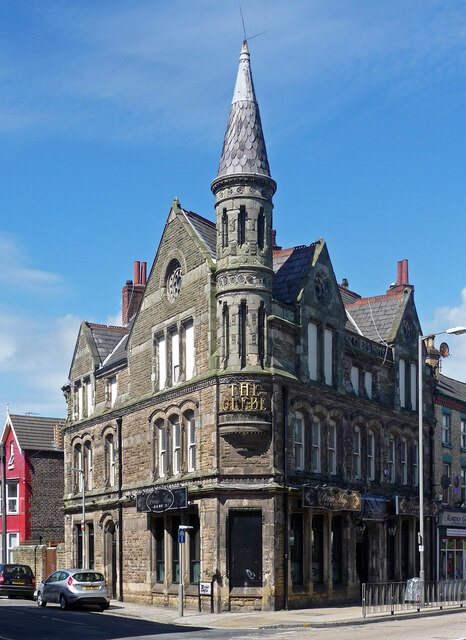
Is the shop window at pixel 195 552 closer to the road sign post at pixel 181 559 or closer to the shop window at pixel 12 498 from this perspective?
the road sign post at pixel 181 559

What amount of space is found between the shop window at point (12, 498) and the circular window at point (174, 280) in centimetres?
2765

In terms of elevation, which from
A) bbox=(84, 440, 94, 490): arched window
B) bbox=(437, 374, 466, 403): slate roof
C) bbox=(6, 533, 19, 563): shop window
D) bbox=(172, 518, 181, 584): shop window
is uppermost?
bbox=(437, 374, 466, 403): slate roof

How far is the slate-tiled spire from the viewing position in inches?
1363

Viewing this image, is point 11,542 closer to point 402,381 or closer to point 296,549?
point 402,381

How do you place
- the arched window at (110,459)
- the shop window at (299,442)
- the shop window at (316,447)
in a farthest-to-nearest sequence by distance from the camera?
1. the arched window at (110,459)
2. the shop window at (316,447)
3. the shop window at (299,442)

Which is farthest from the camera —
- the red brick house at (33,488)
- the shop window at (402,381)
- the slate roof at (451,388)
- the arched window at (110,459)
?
the red brick house at (33,488)

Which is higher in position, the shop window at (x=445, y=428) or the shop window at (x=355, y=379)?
the shop window at (x=355, y=379)

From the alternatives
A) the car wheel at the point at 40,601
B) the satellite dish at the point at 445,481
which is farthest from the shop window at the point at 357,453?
the car wheel at the point at 40,601

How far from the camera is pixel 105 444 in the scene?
43.9 meters

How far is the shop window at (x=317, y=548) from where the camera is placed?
35.8 meters

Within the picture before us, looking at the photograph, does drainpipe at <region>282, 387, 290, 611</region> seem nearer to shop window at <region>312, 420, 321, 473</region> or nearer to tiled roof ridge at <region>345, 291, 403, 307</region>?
shop window at <region>312, 420, 321, 473</region>

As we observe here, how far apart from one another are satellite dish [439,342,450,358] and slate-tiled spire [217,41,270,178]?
846 inches

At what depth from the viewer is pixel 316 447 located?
121ft

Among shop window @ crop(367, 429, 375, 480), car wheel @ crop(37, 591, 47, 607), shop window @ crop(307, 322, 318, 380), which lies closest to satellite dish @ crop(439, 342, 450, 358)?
shop window @ crop(367, 429, 375, 480)
